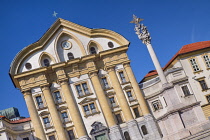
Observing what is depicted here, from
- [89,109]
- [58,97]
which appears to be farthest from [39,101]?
[89,109]

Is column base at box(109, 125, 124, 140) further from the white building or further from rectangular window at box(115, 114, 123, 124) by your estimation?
the white building

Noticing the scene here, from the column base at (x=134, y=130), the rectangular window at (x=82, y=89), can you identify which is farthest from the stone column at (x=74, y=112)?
the column base at (x=134, y=130)

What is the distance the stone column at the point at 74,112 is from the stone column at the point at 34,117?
466 cm

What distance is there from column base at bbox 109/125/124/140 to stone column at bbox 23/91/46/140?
948cm

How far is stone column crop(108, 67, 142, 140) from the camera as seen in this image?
40.1 meters

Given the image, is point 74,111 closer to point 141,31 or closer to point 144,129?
point 144,129

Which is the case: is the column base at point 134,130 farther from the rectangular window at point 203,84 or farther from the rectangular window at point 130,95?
the rectangular window at point 203,84

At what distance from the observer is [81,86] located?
42.1 metres

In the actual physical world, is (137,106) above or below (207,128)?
above

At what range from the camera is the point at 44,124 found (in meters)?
39.5

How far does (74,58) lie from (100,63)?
167 inches

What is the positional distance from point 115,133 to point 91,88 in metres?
7.67

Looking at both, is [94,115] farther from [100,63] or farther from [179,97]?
[179,97]

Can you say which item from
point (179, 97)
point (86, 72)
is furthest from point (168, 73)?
point (86, 72)
